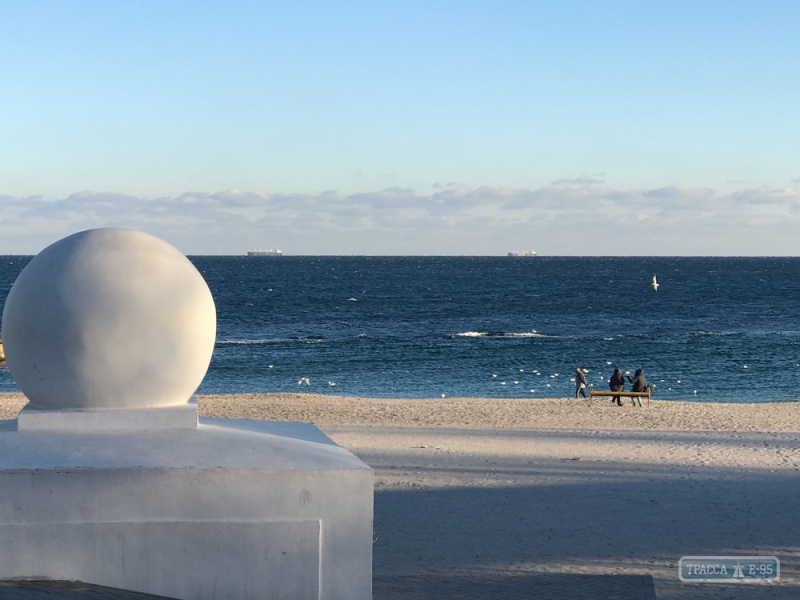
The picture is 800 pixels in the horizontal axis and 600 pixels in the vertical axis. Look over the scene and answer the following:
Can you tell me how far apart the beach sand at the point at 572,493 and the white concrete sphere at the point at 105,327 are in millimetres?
2815

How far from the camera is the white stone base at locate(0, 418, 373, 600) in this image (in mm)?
6656

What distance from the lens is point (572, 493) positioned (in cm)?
1238

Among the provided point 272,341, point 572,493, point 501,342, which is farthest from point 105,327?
point 272,341

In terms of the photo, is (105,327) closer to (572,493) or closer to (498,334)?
(572,493)

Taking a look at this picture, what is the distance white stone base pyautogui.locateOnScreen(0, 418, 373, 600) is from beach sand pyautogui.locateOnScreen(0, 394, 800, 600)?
50.6 inches

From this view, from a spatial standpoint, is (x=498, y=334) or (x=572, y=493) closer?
(x=572, y=493)

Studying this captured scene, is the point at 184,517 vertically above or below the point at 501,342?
above

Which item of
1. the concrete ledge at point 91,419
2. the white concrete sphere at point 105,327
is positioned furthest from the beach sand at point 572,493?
the white concrete sphere at point 105,327

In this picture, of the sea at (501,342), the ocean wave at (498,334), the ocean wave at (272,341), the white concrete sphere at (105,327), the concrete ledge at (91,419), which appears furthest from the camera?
the ocean wave at (498,334)

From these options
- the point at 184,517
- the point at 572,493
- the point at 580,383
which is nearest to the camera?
the point at 184,517

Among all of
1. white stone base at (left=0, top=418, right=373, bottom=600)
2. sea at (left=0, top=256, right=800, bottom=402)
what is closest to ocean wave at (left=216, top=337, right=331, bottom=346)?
sea at (left=0, top=256, right=800, bottom=402)

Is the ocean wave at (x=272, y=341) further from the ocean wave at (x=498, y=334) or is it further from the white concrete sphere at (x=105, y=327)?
the white concrete sphere at (x=105, y=327)

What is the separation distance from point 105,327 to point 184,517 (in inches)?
64.3

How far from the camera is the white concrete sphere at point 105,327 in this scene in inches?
277
